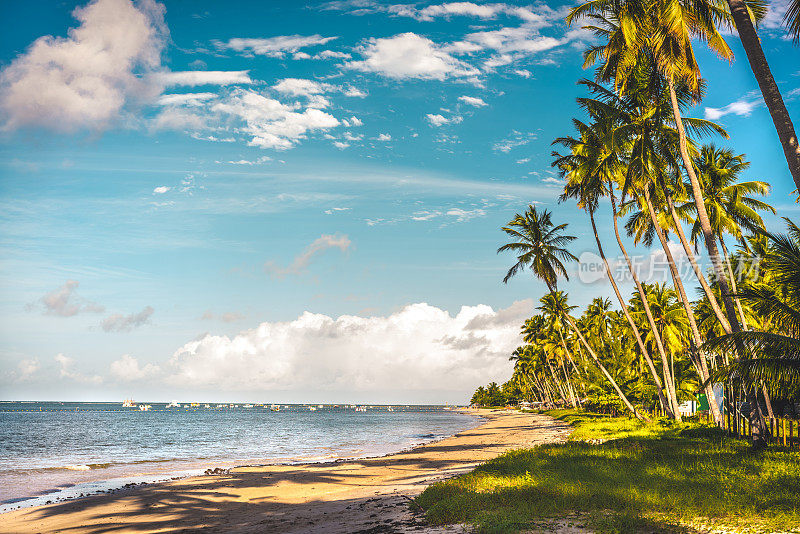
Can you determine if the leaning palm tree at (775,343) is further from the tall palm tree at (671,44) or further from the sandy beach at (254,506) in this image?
the sandy beach at (254,506)

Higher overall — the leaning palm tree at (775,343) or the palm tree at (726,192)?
the palm tree at (726,192)

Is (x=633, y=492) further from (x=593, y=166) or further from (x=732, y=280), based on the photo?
(x=593, y=166)

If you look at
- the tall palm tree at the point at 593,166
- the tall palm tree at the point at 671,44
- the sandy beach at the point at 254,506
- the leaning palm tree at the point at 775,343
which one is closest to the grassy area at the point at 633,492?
the sandy beach at the point at 254,506

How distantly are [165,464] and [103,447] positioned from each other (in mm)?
17667

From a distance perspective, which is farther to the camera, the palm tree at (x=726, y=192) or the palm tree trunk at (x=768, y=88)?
the palm tree at (x=726, y=192)

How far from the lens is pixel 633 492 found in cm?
934

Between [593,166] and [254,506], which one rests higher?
[593,166]

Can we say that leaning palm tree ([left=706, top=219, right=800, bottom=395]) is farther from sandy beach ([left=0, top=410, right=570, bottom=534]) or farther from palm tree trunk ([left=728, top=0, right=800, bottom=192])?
sandy beach ([left=0, top=410, right=570, bottom=534])

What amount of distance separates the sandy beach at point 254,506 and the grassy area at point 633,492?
43.0 inches

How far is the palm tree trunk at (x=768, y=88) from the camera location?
9945mm

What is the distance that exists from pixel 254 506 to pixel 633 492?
33.7 ft

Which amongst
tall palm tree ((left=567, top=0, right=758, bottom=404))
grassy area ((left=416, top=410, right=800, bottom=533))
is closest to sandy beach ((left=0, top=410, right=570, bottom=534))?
grassy area ((left=416, top=410, right=800, bottom=533))

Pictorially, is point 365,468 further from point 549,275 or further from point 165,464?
point 549,275

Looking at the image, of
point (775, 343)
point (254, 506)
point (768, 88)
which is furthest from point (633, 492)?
point (254, 506)
